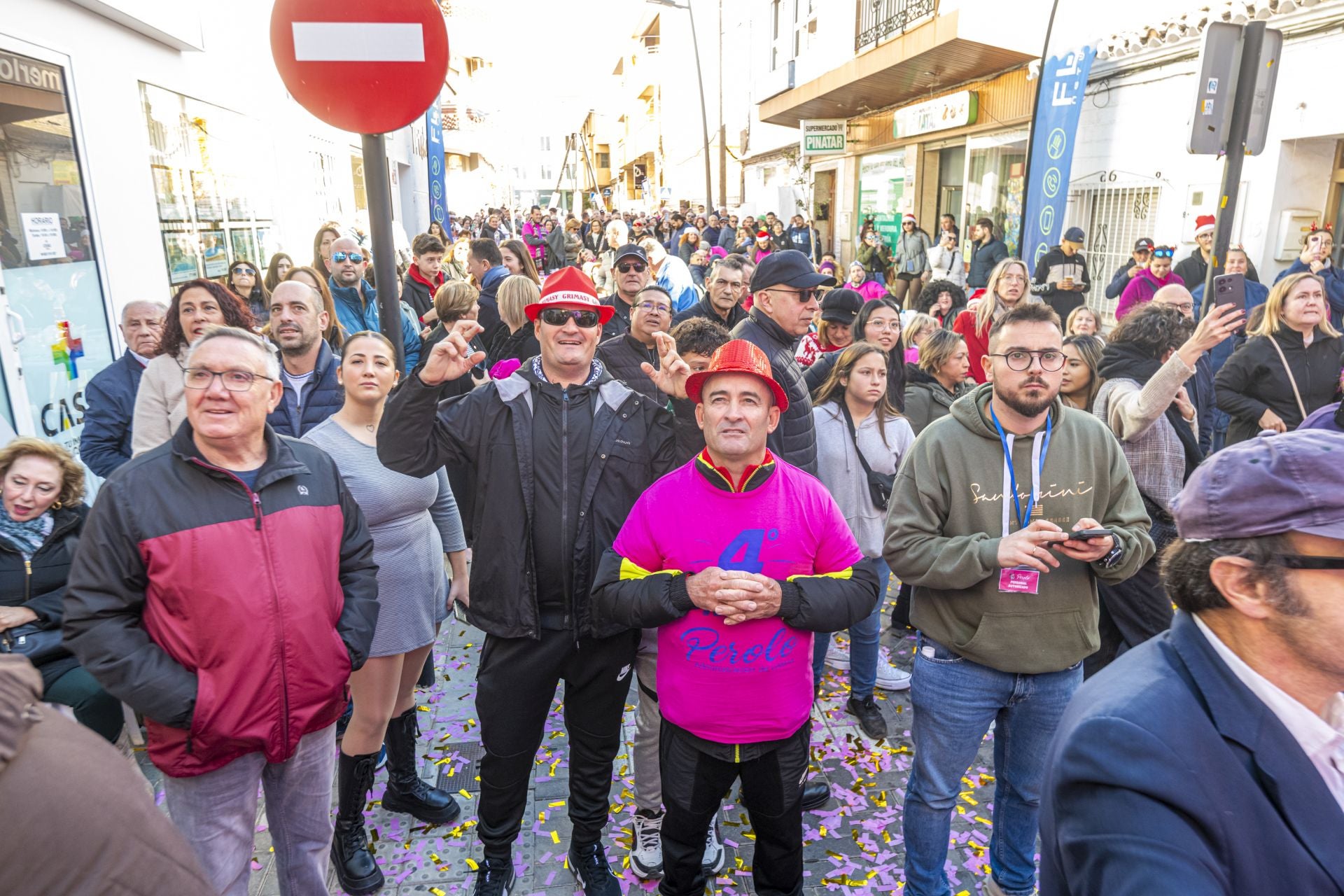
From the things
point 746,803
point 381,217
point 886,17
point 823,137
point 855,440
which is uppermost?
point 886,17

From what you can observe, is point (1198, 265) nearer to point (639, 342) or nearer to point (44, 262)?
point (639, 342)

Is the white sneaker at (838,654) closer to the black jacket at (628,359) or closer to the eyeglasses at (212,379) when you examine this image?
the black jacket at (628,359)

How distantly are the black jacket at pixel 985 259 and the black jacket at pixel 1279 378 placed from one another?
697 centimetres

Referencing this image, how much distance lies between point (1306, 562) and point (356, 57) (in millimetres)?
3010

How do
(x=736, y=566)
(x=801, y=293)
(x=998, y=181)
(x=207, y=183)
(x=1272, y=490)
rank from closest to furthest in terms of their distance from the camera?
(x=1272, y=490) → (x=736, y=566) → (x=801, y=293) → (x=207, y=183) → (x=998, y=181)

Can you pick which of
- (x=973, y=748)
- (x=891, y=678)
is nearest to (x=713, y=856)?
(x=973, y=748)

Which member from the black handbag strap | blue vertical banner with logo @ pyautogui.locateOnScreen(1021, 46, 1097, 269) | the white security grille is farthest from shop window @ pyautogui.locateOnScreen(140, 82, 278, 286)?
the white security grille

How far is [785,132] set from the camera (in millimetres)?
28672

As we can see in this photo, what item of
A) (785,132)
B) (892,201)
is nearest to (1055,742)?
(892,201)

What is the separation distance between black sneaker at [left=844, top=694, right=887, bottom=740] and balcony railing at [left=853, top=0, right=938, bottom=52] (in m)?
13.1

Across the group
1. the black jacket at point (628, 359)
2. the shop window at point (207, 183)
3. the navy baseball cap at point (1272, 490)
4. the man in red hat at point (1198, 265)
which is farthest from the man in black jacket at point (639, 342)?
the man in red hat at point (1198, 265)

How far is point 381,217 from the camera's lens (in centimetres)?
259

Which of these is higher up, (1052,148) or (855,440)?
(1052,148)

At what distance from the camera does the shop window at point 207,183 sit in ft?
22.8
